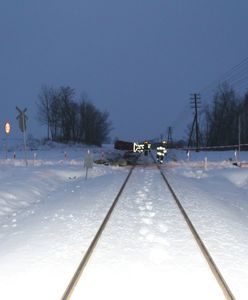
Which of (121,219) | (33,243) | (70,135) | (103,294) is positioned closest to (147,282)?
(103,294)

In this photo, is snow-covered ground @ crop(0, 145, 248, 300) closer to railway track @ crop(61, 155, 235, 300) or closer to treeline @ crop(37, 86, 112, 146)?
railway track @ crop(61, 155, 235, 300)

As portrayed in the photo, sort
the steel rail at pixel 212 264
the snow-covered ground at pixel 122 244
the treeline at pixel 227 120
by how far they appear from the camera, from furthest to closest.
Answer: the treeline at pixel 227 120
the snow-covered ground at pixel 122 244
the steel rail at pixel 212 264

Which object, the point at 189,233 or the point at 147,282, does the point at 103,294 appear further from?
the point at 189,233

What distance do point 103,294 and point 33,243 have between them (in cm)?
342

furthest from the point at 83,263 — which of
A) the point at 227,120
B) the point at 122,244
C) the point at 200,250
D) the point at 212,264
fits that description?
the point at 227,120

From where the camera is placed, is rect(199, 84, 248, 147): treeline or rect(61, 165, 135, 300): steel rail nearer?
rect(61, 165, 135, 300): steel rail

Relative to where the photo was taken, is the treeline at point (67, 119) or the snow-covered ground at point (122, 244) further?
the treeline at point (67, 119)

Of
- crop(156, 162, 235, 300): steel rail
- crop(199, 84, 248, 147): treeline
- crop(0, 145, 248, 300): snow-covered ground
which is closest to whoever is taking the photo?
crop(156, 162, 235, 300): steel rail

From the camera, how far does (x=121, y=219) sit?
40.8ft

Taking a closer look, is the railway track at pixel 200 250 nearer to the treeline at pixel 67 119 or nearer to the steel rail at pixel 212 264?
the steel rail at pixel 212 264

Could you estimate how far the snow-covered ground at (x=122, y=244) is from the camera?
7137 millimetres

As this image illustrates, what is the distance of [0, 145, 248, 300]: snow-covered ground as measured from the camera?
23.4ft

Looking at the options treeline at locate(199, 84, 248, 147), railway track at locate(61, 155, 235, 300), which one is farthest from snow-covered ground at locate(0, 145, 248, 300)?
treeline at locate(199, 84, 248, 147)

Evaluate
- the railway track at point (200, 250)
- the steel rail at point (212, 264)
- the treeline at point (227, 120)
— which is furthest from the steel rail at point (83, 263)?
the treeline at point (227, 120)
